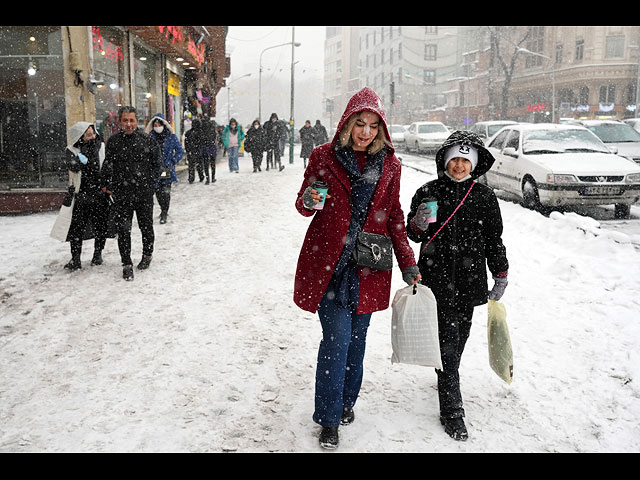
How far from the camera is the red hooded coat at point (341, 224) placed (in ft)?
9.69

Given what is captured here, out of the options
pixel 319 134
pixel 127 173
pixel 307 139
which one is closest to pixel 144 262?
pixel 127 173

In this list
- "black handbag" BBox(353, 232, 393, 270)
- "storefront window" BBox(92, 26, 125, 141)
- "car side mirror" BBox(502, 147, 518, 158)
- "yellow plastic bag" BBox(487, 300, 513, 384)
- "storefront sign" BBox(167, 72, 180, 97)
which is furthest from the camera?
"storefront sign" BBox(167, 72, 180, 97)

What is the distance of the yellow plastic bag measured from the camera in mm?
3354

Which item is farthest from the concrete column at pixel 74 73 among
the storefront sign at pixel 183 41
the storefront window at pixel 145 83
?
the storefront window at pixel 145 83

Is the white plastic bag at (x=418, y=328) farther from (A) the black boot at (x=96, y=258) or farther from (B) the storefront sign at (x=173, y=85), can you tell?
(B) the storefront sign at (x=173, y=85)

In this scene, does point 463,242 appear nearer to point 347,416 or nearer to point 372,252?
point 372,252

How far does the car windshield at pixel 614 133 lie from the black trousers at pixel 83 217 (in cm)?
1297

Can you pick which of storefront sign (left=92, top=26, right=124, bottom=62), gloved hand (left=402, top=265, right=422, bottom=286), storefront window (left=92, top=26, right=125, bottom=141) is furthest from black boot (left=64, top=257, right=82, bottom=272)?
storefront sign (left=92, top=26, right=124, bottom=62)

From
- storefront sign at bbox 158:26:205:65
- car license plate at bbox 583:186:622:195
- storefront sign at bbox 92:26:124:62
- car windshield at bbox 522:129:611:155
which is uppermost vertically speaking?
storefront sign at bbox 158:26:205:65

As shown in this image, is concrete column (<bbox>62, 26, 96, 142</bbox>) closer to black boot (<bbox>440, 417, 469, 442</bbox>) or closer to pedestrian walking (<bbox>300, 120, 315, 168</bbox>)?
black boot (<bbox>440, 417, 469, 442</bbox>)

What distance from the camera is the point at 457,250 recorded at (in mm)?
3227

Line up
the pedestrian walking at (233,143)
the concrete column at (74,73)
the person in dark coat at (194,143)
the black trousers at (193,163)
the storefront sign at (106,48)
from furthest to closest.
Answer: the pedestrian walking at (233,143) < the black trousers at (193,163) < the person in dark coat at (194,143) < the storefront sign at (106,48) < the concrete column at (74,73)

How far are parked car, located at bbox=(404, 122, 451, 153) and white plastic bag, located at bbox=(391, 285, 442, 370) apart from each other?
79.5ft

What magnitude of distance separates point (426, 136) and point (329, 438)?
84.1 ft
